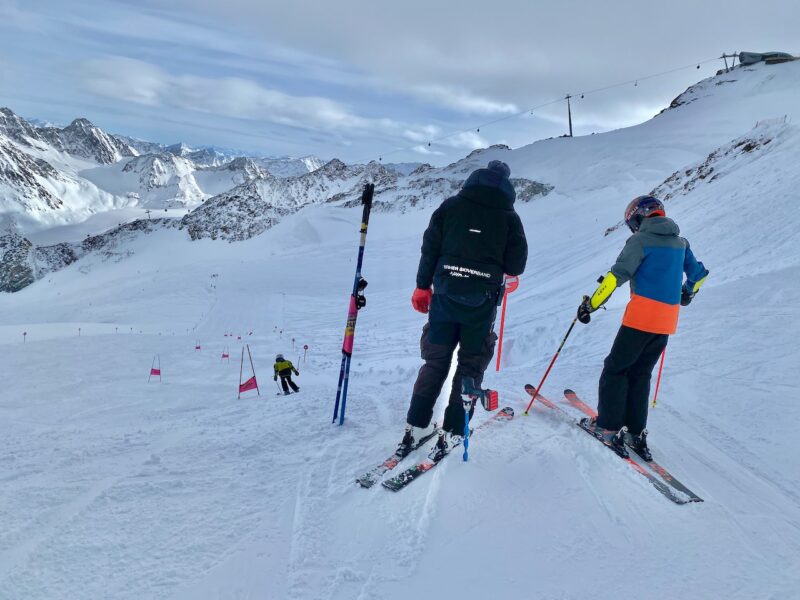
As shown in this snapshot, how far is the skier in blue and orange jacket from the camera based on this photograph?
14.2 ft

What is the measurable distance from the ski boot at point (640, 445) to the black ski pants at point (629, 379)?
0.16ft

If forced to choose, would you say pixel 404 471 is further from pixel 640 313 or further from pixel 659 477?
pixel 640 313

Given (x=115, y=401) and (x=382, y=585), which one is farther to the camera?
(x=115, y=401)

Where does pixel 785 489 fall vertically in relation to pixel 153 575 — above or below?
above

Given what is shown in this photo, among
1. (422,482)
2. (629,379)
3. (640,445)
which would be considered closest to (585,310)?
(629,379)

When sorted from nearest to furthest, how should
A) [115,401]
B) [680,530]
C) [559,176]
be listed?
[680,530]
[115,401]
[559,176]

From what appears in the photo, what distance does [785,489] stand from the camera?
4.07m

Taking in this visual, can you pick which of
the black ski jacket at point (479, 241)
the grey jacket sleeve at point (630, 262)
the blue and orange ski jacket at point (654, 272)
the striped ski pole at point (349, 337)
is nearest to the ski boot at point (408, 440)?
the striped ski pole at point (349, 337)

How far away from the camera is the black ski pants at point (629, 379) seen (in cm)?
442

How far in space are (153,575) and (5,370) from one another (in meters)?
11.7

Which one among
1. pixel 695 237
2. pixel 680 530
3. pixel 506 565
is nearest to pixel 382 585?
pixel 506 565

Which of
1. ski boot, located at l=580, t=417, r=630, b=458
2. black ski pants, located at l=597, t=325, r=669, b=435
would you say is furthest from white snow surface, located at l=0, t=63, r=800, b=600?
black ski pants, located at l=597, t=325, r=669, b=435

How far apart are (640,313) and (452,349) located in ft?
5.94

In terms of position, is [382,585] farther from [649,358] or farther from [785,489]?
[785,489]
